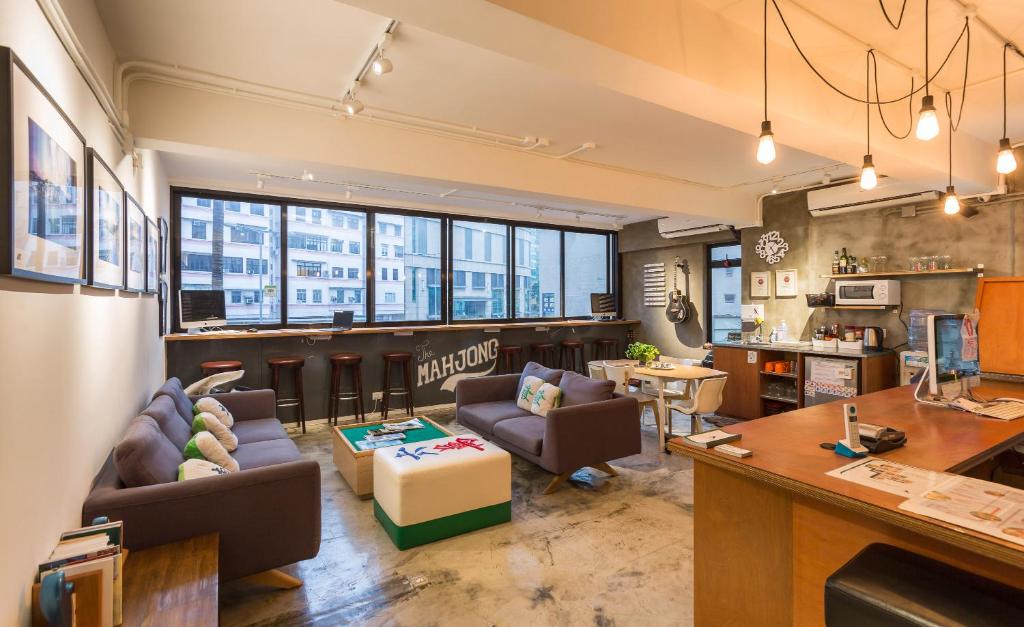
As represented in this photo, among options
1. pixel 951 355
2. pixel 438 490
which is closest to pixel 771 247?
pixel 951 355

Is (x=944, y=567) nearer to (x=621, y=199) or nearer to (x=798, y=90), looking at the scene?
(x=798, y=90)

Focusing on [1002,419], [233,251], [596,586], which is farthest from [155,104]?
[1002,419]

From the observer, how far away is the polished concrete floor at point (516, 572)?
2365mm

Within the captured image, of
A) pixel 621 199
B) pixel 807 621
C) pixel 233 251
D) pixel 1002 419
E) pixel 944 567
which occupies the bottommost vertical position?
pixel 807 621

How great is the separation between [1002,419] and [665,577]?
6.00 ft

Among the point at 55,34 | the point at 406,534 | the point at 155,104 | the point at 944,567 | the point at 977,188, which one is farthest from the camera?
the point at 977,188

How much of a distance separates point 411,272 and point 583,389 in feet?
12.9

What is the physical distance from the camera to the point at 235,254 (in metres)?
6.12

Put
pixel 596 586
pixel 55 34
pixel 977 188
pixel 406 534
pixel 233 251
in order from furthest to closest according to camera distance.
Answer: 1. pixel 233 251
2. pixel 977 188
3. pixel 406 534
4. pixel 596 586
5. pixel 55 34

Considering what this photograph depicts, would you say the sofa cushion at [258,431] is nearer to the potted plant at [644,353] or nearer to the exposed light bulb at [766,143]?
the potted plant at [644,353]

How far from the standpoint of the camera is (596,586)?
259 centimetres

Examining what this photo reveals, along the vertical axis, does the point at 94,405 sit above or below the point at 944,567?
above

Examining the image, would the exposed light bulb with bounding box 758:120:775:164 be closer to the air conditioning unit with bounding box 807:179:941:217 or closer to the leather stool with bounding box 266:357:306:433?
the air conditioning unit with bounding box 807:179:941:217

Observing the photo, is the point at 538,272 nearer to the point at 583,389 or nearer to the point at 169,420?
the point at 583,389
